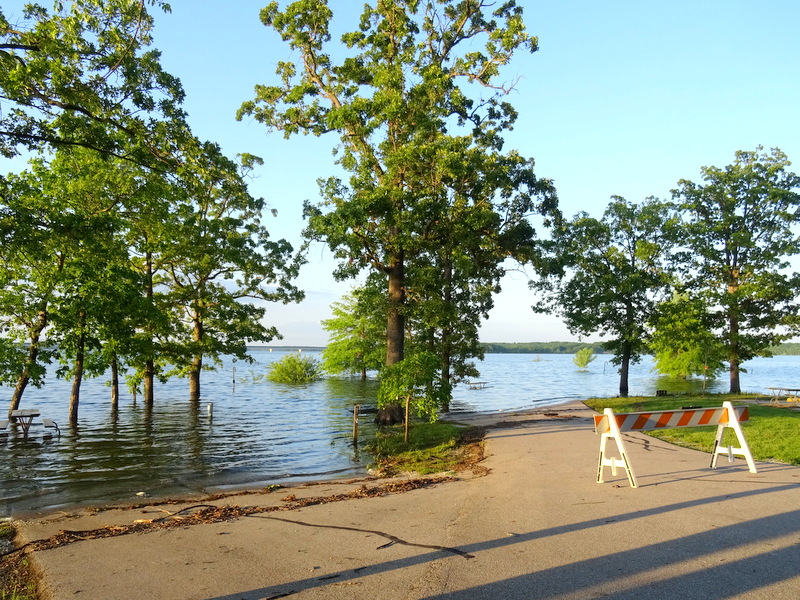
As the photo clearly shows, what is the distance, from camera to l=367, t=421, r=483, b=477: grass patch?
1259cm

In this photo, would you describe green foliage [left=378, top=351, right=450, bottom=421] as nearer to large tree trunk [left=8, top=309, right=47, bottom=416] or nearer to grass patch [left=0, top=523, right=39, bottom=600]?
grass patch [left=0, top=523, right=39, bottom=600]

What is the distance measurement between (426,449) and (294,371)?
3970 cm

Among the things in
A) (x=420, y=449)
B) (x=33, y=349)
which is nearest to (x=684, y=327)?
(x=420, y=449)

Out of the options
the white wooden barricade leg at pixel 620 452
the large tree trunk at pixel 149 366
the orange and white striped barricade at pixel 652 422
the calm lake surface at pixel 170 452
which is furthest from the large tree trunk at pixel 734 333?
the large tree trunk at pixel 149 366

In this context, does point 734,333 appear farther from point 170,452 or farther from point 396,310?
point 170,452

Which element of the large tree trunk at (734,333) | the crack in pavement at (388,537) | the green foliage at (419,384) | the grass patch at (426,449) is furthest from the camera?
the large tree trunk at (734,333)

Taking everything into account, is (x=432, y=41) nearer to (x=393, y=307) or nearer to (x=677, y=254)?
(x=393, y=307)

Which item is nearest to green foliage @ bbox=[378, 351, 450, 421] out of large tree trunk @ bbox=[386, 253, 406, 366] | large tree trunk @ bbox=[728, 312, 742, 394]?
large tree trunk @ bbox=[386, 253, 406, 366]

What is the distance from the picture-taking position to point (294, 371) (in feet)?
175

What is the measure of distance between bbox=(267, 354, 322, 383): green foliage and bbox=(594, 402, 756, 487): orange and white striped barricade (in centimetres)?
4590

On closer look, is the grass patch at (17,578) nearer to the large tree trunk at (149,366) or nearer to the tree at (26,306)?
the tree at (26,306)

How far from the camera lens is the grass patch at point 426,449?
12586 millimetres

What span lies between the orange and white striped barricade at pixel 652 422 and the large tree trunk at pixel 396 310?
11.7 meters

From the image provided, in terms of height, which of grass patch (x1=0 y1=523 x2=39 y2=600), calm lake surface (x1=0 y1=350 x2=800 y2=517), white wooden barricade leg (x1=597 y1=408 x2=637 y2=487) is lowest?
calm lake surface (x1=0 y1=350 x2=800 y2=517)
